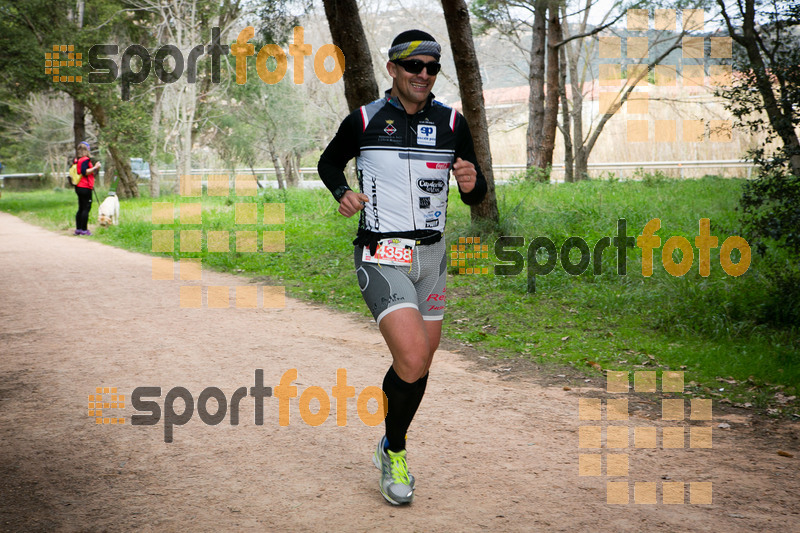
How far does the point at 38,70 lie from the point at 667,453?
2784 centimetres

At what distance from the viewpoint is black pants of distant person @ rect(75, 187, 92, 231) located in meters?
17.5

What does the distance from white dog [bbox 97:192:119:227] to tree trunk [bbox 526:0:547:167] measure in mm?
13652

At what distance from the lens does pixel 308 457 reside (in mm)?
4477

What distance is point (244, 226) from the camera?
18078 mm

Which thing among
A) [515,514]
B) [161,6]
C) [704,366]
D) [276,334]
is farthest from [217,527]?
[161,6]

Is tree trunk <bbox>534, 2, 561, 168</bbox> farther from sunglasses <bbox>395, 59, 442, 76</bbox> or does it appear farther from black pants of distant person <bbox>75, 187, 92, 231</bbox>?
sunglasses <bbox>395, 59, 442, 76</bbox>

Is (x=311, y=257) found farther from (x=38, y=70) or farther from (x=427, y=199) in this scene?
(x=38, y=70)

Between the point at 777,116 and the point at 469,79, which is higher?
the point at 469,79

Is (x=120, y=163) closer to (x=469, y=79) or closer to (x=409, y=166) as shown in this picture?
(x=469, y=79)

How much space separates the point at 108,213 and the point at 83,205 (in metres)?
1.57

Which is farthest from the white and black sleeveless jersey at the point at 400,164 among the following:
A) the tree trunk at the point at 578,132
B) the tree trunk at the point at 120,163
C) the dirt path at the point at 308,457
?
the tree trunk at the point at 120,163

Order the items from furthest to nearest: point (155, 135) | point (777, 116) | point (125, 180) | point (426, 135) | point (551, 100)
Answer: point (125, 180) < point (155, 135) < point (551, 100) < point (777, 116) < point (426, 135)

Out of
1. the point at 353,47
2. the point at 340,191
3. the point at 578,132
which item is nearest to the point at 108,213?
the point at 353,47

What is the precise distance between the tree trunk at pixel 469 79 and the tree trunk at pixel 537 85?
1062cm
